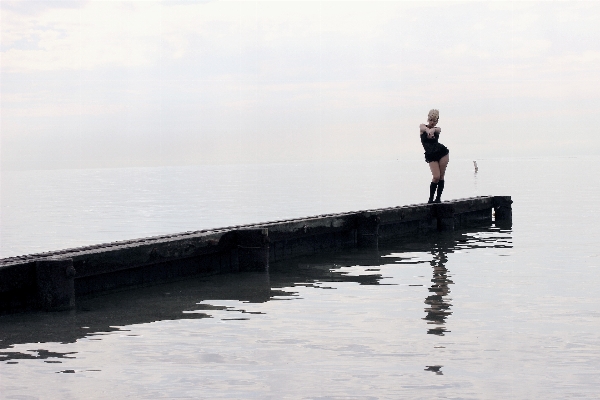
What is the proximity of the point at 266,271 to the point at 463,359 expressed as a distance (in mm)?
5589

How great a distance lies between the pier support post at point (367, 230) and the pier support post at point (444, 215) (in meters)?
3.51

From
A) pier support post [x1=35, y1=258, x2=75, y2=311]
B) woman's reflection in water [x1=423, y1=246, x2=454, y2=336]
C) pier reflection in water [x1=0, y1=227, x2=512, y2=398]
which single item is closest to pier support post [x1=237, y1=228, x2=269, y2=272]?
pier reflection in water [x1=0, y1=227, x2=512, y2=398]

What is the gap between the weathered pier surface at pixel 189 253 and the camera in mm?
8898

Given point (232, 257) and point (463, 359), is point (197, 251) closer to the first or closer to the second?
point (232, 257)

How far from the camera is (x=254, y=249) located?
1205cm

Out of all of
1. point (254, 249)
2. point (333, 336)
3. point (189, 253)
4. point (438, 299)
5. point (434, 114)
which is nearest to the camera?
point (333, 336)

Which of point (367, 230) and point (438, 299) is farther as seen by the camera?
point (367, 230)

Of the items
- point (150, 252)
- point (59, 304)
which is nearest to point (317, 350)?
point (59, 304)

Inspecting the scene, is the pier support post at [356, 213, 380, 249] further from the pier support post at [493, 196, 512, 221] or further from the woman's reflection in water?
the pier support post at [493, 196, 512, 221]

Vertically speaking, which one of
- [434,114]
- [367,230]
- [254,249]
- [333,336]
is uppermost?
[434,114]

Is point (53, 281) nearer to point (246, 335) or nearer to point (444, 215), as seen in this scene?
point (246, 335)

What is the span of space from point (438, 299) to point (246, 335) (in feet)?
9.75

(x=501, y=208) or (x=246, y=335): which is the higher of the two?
(x=501, y=208)

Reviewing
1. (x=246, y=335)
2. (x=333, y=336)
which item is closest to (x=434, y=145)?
(x=333, y=336)
